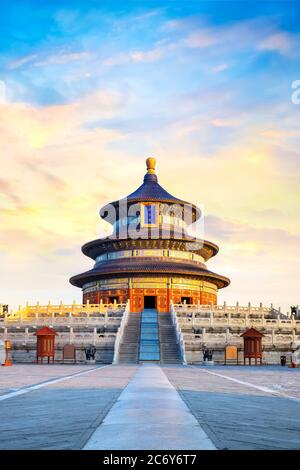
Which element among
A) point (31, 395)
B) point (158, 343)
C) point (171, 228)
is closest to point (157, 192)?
point (171, 228)

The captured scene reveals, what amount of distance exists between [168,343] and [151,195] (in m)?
32.9

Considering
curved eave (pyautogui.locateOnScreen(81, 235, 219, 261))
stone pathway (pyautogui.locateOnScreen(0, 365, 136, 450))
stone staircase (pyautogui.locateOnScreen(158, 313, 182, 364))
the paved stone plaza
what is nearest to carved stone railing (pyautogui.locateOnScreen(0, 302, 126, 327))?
stone staircase (pyautogui.locateOnScreen(158, 313, 182, 364))

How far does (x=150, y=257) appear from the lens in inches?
2591

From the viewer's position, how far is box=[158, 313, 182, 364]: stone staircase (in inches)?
1500

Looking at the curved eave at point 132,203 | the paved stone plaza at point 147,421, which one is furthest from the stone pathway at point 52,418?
the curved eave at point 132,203

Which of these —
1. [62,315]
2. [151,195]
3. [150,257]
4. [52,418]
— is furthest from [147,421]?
[151,195]

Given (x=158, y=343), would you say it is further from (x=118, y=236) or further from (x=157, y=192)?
(x=157, y=192)

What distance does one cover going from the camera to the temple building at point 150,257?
63156 mm

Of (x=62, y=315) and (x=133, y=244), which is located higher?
(x=133, y=244)

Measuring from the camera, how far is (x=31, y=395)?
44.3ft

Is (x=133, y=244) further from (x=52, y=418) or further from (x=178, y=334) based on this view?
(x=52, y=418)

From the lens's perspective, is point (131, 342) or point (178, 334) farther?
point (131, 342)

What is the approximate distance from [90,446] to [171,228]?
212ft

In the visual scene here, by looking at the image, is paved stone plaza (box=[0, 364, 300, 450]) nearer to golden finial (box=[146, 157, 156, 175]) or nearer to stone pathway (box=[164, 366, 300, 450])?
stone pathway (box=[164, 366, 300, 450])
